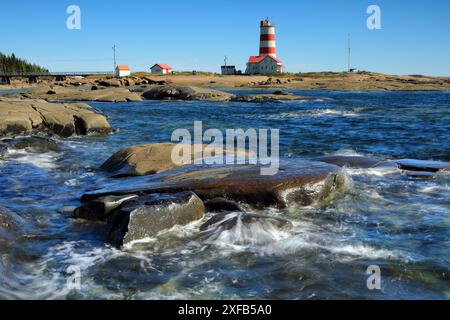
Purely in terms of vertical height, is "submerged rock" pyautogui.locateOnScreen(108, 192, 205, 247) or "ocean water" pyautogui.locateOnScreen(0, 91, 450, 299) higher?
"submerged rock" pyautogui.locateOnScreen(108, 192, 205, 247)

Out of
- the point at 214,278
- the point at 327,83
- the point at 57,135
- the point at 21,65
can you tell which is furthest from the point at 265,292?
the point at 21,65

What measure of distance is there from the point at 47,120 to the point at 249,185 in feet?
46.2

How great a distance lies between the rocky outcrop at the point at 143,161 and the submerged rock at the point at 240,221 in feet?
11.3

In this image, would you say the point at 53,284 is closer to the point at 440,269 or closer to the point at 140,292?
the point at 140,292

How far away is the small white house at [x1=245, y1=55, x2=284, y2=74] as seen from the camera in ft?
347

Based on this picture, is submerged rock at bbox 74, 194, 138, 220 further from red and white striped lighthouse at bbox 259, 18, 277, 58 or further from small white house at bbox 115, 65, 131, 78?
small white house at bbox 115, 65, 131, 78

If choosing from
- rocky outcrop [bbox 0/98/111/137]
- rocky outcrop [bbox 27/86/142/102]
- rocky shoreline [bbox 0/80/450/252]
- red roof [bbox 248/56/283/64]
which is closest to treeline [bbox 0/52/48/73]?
red roof [bbox 248/56/283/64]

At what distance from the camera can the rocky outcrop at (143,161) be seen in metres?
11.4

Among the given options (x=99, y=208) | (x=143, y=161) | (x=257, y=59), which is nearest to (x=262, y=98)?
(x=143, y=161)

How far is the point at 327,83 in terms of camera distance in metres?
84.5

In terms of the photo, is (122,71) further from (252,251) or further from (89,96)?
(252,251)

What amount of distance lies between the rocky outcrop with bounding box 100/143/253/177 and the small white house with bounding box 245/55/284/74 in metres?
95.3

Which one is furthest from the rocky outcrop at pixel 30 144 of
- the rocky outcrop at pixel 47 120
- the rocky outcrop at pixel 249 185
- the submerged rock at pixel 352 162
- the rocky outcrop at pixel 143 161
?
the submerged rock at pixel 352 162

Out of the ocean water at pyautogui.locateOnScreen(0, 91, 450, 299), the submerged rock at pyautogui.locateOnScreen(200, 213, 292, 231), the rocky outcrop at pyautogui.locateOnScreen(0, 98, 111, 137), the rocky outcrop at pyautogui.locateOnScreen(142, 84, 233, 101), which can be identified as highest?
the rocky outcrop at pyautogui.locateOnScreen(142, 84, 233, 101)
